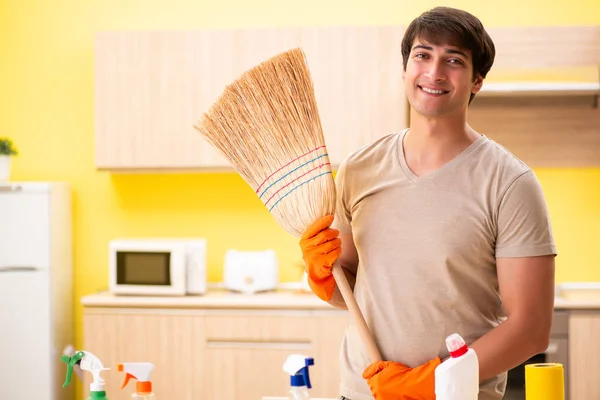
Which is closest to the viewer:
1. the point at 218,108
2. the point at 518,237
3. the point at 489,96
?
the point at 518,237

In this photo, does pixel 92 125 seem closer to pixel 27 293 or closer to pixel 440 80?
pixel 27 293

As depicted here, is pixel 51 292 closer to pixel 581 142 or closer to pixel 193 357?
pixel 193 357

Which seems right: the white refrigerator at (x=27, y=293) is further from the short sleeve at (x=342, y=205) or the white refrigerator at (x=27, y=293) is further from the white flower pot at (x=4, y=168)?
the short sleeve at (x=342, y=205)

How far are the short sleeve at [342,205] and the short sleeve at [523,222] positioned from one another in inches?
13.1

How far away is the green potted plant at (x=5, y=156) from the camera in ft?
12.9

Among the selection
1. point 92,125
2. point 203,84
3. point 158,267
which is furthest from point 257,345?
point 92,125

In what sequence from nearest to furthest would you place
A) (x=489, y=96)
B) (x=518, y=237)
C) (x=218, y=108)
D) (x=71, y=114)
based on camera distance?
(x=518, y=237), (x=218, y=108), (x=489, y=96), (x=71, y=114)

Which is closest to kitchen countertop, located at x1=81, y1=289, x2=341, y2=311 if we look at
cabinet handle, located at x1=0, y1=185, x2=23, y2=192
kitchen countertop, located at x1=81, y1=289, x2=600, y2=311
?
kitchen countertop, located at x1=81, y1=289, x2=600, y2=311

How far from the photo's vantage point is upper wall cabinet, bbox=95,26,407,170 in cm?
371

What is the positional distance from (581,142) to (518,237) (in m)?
2.69

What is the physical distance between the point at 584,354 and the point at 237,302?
1.50 metres

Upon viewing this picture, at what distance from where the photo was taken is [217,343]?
11.9 ft

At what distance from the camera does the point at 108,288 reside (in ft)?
13.7

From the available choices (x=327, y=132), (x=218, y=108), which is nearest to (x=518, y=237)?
(x=218, y=108)
